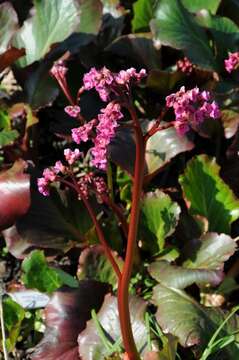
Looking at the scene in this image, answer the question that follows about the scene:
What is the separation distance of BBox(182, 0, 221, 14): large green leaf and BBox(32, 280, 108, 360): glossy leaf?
0.84 meters

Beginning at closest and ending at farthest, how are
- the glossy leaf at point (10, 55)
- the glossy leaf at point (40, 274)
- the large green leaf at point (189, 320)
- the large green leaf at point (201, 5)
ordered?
1. the large green leaf at point (189, 320)
2. the glossy leaf at point (40, 274)
3. the glossy leaf at point (10, 55)
4. the large green leaf at point (201, 5)

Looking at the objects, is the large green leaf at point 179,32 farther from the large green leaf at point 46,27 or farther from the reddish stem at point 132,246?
the reddish stem at point 132,246

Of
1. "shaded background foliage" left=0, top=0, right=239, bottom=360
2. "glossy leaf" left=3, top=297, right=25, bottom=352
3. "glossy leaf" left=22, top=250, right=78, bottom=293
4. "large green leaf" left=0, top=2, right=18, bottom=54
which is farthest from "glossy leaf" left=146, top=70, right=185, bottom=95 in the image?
"glossy leaf" left=3, top=297, right=25, bottom=352

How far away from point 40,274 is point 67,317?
14cm

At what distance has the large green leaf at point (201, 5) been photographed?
1837mm

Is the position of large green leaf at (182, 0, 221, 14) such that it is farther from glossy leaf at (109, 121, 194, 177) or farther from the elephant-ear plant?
the elephant-ear plant

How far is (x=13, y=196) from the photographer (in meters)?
1.42

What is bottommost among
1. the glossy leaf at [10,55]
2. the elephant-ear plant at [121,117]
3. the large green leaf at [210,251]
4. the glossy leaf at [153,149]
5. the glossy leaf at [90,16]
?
the large green leaf at [210,251]

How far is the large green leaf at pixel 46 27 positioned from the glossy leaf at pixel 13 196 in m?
0.39

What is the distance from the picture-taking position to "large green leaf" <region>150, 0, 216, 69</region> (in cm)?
165

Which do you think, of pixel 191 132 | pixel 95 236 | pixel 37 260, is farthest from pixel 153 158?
pixel 37 260

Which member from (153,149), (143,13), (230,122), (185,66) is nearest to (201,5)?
(143,13)

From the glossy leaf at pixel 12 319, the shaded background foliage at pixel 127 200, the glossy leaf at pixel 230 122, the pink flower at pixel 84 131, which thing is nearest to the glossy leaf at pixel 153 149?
the shaded background foliage at pixel 127 200

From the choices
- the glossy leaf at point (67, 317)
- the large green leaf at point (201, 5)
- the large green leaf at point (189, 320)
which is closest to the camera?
the large green leaf at point (189, 320)
